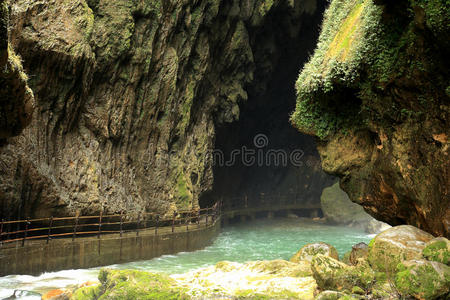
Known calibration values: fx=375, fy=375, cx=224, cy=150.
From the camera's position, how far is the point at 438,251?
7.82m

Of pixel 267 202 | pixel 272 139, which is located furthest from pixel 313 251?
pixel 272 139

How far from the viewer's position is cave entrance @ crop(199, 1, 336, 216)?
3234 cm

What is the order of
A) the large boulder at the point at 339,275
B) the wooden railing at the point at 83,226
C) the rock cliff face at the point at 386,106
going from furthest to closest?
the wooden railing at the point at 83,226 → the rock cliff face at the point at 386,106 → the large boulder at the point at 339,275

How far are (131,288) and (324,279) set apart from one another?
4935 mm

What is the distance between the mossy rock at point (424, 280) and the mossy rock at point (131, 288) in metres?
5.13

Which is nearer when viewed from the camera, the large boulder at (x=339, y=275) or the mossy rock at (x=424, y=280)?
the mossy rock at (x=424, y=280)

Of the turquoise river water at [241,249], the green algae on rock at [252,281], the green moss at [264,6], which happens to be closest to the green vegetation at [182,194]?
the turquoise river water at [241,249]

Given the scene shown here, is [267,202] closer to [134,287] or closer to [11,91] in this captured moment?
[134,287]

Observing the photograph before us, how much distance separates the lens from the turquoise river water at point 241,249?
13133 millimetres

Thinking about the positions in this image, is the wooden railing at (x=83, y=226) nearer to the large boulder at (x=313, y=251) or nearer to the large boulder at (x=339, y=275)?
the large boulder at (x=313, y=251)

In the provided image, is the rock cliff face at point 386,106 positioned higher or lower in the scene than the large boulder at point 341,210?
higher

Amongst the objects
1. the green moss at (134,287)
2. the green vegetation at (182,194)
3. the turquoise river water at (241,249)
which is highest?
the green vegetation at (182,194)

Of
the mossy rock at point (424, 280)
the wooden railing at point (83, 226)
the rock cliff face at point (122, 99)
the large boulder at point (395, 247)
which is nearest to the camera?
the mossy rock at point (424, 280)

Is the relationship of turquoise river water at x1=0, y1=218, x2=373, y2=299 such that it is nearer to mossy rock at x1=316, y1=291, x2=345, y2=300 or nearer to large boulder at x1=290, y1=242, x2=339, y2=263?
large boulder at x1=290, y1=242, x2=339, y2=263
